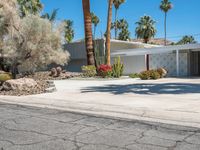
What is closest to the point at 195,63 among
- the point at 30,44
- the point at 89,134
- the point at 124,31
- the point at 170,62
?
the point at 170,62

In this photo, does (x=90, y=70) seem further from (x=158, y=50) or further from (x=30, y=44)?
(x=158, y=50)

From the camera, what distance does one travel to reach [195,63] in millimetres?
34656

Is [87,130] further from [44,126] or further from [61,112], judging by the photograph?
[61,112]

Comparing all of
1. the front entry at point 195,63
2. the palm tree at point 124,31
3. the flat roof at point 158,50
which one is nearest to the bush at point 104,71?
the flat roof at point 158,50

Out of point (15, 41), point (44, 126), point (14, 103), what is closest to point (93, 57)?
point (15, 41)

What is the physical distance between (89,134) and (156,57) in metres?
29.2

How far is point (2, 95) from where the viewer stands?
1733 cm

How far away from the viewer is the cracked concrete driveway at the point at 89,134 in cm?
→ 671

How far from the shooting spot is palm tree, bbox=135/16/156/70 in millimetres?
68750

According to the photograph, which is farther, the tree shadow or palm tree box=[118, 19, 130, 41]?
palm tree box=[118, 19, 130, 41]

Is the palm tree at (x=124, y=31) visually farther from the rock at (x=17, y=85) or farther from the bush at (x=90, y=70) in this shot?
the rock at (x=17, y=85)

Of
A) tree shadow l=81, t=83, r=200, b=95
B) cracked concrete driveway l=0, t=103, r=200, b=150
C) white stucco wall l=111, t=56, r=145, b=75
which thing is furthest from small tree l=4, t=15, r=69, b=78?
cracked concrete driveway l=0, t=103, r=200, b=150

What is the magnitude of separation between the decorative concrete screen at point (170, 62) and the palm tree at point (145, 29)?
3304 centimetres

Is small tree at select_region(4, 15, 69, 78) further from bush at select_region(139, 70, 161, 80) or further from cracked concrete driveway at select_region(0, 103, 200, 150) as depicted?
cracked concrete driveway at select_region(0, 103, 200, 150)
